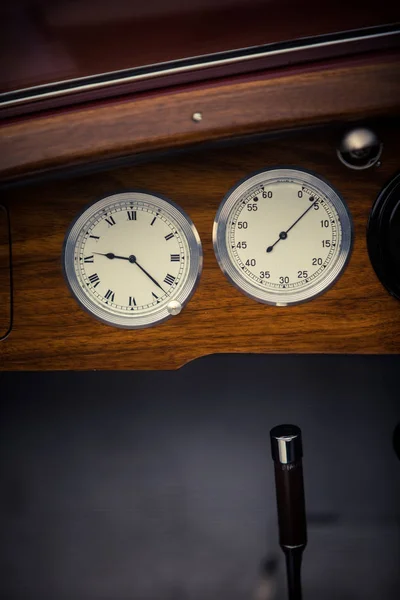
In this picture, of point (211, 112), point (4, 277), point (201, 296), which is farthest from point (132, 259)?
point (211, 112)

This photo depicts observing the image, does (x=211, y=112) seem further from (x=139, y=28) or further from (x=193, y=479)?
(x=193, y=479)

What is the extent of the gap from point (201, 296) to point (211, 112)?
0.40 m

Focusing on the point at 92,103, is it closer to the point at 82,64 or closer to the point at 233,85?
the point at 82,64

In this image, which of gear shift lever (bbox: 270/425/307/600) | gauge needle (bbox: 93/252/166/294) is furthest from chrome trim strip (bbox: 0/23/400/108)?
gear shift lever (bbox: 270/425/307/600)

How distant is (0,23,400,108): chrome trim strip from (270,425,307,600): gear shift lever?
75 cm

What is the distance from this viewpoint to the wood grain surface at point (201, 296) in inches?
49.7

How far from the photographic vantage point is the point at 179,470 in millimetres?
1641

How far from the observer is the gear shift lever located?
1.31 meters

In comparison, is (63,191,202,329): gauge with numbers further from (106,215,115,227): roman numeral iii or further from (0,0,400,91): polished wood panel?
(0,0,400,91): polished wood panel

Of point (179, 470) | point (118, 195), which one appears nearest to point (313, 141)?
point (118, 195)

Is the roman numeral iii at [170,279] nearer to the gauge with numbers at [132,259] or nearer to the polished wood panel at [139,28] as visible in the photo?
the gauge with numbers at [132,259]

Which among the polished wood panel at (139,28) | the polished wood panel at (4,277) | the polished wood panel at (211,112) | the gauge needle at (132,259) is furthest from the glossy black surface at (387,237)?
the polished wood panel at (4,277)

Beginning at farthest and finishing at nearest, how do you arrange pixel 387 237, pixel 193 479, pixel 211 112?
pixel 193 479 → pixel 387 237 → pixel 211 112

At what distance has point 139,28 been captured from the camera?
1.06m
